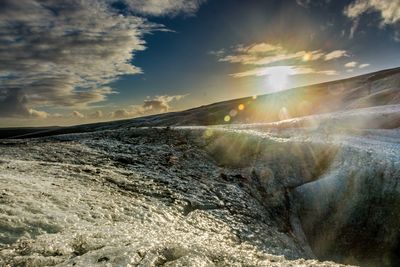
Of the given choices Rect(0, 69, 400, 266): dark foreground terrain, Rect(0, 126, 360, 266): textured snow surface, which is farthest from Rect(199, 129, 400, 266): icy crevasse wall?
Rect(0, 126, 360, 266): textured snow surface

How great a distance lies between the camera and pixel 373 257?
765 inches

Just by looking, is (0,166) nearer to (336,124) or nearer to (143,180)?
(143,180)

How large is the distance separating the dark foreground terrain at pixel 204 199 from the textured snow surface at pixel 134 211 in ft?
0.19

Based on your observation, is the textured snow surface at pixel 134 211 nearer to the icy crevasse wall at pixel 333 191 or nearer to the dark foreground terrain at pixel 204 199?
the dark foreground terrain at pixel 204 199

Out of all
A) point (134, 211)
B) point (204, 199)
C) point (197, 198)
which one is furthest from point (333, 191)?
point (134, 211)

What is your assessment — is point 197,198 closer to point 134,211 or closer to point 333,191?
point 134,211

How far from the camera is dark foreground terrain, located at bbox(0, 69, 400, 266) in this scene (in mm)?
9445

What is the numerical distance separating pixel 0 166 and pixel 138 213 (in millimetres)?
8870

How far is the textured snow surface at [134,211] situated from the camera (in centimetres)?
900

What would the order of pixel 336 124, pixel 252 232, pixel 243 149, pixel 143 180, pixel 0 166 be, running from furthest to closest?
pixel 336 124 < pixel 243 149 < pixel 143 180 < pixel 0 166 < pixel 252 232

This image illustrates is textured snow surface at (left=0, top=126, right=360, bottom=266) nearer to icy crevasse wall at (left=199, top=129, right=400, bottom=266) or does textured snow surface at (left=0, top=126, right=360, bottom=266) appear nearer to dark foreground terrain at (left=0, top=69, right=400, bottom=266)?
dark foreground terrain at (left=0, top=69, right=400, bottom=266)

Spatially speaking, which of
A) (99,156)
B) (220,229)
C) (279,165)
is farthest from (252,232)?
(99,156)

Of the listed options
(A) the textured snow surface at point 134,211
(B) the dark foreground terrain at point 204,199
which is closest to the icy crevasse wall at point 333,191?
(B) the dark foreground terrain at point 204,199

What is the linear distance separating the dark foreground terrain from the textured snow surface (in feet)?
0.19
